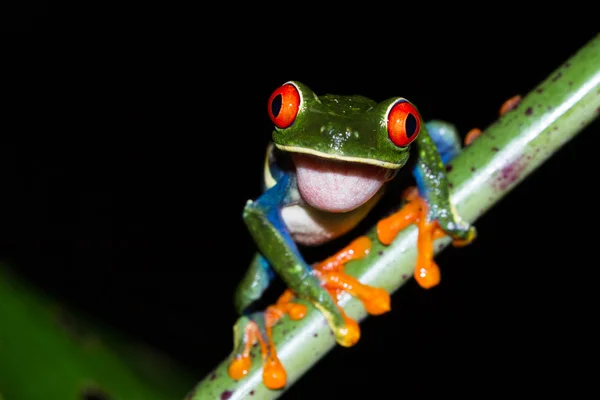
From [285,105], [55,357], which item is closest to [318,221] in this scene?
[285,105]

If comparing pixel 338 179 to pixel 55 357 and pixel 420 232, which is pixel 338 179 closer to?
pixel 420 232

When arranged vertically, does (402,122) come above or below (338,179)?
above

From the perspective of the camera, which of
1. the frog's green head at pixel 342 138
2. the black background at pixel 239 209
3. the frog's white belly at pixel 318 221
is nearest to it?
the frog's green head at pixel 342 138

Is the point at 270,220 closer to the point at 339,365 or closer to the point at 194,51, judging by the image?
the point at 339,365

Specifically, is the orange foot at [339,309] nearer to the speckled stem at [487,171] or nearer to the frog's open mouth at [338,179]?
the speckled stem at [487,171]

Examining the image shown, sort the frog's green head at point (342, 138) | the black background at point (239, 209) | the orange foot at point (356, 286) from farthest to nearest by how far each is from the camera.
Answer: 1. the black background at point (239, 209)
2. the frog's green head at point (342, 138)
3. the orange foot at point (356, 286)

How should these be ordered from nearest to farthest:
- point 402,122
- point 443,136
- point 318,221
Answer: point 402,122, point 318,221, point 443,136

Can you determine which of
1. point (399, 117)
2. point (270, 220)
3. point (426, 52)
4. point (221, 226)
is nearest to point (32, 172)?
point (221, 226)

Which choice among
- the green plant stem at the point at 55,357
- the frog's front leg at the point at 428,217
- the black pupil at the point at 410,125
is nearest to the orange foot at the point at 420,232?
the frog's front leg at the point at 428,217
